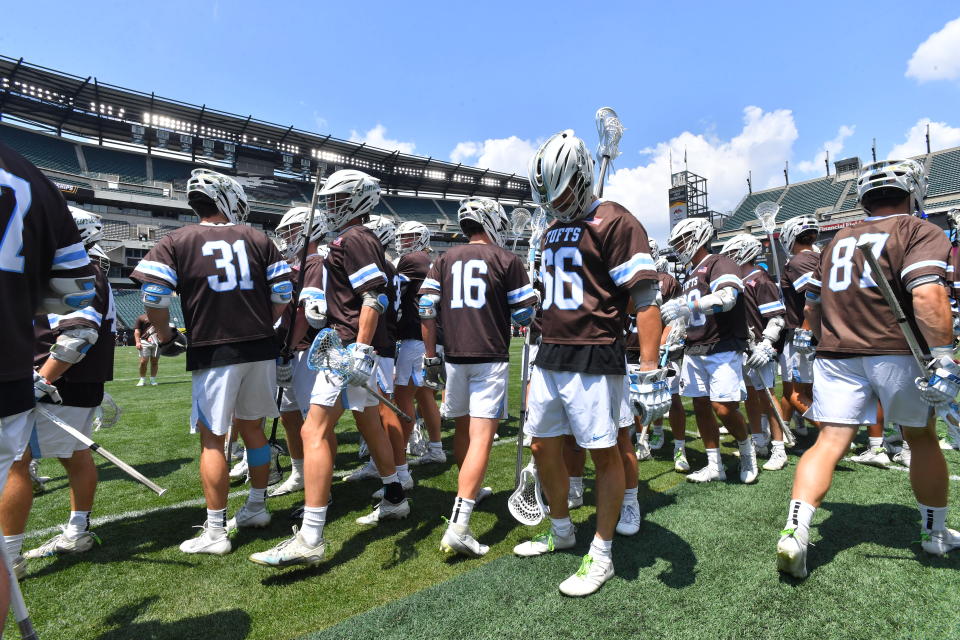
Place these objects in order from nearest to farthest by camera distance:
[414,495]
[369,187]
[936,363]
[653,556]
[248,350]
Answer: [936,363]
[653,556]
[248,350]
[369,187]
[414,495]

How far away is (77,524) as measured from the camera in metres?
3.39

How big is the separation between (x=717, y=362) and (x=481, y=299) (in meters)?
2.36

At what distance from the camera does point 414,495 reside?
4.39 metres

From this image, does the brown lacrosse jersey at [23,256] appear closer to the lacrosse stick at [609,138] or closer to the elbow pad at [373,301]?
the elbow pad at [373,301]

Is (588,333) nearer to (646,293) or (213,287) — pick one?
(646,293)

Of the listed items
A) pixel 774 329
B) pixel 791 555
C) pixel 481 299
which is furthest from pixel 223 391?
pixel 774 329

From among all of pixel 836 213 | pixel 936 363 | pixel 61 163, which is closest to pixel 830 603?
pixel 936 363

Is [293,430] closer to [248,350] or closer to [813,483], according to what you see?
[248,350]

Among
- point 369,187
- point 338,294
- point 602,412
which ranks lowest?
point 602,412

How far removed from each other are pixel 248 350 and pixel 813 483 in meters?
3.54

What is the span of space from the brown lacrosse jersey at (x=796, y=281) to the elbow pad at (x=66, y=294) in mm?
5747

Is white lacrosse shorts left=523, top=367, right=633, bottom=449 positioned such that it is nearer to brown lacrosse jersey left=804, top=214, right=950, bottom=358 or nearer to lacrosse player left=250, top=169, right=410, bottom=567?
lacrosse player left=250, top=169, right=410, bottom=567

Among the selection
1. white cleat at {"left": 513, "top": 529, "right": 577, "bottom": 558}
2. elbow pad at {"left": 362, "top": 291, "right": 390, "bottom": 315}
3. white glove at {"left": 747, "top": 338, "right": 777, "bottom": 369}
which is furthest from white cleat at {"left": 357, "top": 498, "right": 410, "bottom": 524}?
white glove at {"left": 747, "top": 338, "right": 777, "bottom": 369}

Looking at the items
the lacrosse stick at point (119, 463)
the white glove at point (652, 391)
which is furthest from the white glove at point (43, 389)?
the white glove at point (652, 391)
